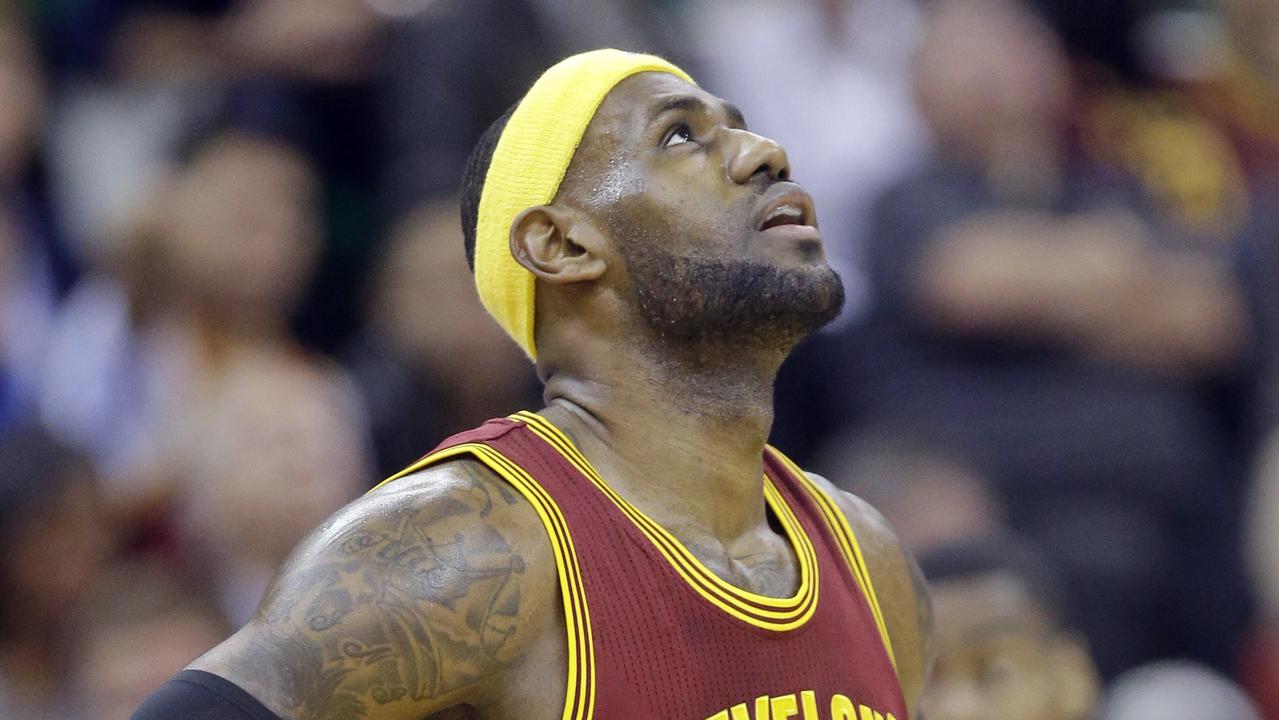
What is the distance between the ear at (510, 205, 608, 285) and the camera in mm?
3803

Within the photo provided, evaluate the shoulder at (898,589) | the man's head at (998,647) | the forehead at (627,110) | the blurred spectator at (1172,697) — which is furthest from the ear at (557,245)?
the blurred spectator at (1172,697)

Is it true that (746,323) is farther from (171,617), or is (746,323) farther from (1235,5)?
(1235,5)

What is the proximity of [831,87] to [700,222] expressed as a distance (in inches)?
188

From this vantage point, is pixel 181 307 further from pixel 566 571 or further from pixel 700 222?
pixel 566 571

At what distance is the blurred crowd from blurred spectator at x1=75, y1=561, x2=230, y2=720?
1 cm

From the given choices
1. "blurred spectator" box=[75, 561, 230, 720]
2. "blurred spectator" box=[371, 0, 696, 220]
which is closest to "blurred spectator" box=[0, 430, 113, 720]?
"blurred spectator" box=[75, 561, 230, 720]

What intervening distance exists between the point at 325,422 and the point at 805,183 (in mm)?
2649

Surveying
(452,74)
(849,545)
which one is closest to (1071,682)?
(849,545)

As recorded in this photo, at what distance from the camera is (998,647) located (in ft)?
17.3

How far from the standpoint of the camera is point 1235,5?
8.62 m

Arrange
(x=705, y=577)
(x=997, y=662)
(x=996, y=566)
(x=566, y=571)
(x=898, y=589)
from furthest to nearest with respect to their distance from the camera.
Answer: (x=996, y=566) < (x=997, y=662) < (x=898, y=589) < (x=705, y=577) < (x=566, y=571)

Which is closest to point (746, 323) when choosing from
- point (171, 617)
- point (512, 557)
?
point (512, 557)

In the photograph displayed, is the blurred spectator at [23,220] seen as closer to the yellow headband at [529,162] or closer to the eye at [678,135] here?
the yellow headband at [529,162]

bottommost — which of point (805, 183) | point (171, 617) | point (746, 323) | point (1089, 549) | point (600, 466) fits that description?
point (1089, 549)
